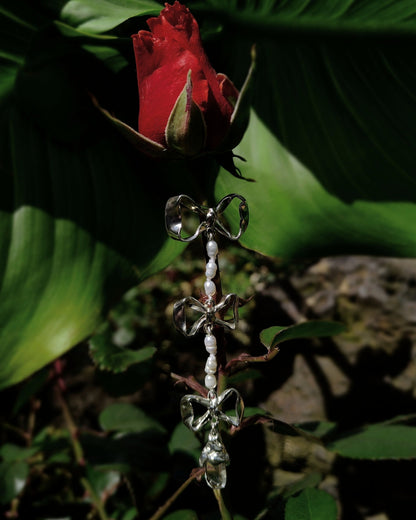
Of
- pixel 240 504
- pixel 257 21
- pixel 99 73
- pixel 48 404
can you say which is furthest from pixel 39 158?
pixel 48 404

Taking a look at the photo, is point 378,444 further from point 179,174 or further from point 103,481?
point 103,481

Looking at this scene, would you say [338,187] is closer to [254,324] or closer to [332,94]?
[332,94]

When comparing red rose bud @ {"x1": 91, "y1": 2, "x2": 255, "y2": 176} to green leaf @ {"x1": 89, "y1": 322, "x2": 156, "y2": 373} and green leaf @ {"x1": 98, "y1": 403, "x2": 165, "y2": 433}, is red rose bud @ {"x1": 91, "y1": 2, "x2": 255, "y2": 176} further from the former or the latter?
green leaf @ {"x1": 98, "y1": 403, "x2": 165, "y2": 433}

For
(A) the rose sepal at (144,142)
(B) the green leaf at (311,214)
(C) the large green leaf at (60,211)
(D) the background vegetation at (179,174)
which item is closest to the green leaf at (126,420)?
(D) the background vegetation at (179,174)

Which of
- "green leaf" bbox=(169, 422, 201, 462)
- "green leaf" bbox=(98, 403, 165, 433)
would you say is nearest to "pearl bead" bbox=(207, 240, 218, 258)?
"green leaf" bbox=(169, 422, 201, 462)

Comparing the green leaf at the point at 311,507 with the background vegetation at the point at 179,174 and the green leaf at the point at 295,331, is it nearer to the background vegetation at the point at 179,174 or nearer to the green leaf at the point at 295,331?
the background vegetation at the point at 179,174

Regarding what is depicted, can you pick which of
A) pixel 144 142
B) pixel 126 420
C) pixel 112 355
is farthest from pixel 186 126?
pixel 126 420
